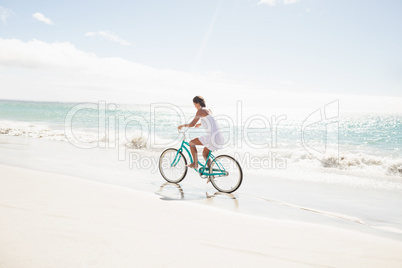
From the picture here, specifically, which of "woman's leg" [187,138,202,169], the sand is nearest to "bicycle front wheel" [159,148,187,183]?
"woman's leg" [187,138,202,169]

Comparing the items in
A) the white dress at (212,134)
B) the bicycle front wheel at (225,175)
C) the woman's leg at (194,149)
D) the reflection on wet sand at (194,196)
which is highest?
the white dress at (212,134)

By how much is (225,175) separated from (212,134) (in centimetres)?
115

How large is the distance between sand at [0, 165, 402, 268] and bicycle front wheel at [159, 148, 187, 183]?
7.64 feet

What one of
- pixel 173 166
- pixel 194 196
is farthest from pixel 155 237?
pixel 173 166

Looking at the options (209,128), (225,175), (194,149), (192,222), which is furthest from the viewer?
(194,149)

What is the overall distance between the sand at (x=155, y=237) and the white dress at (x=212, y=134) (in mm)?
1905

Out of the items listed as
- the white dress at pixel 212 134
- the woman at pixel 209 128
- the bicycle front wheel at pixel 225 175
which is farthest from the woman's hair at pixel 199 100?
the bicycle front wheel at pixel 225 175

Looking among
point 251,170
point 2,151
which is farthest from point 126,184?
point 2,151

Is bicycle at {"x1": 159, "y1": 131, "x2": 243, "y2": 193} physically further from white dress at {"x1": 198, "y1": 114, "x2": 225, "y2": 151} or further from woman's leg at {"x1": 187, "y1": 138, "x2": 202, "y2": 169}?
white dress at {"x1": 198, "y1": 114, "x2": 225, "y2": 151}

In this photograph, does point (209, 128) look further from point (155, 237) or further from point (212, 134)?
point (155, 237)

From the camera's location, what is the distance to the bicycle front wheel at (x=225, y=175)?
6.74 metres

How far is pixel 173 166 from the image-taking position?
24.9 feet

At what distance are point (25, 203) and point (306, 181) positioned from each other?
290 inches

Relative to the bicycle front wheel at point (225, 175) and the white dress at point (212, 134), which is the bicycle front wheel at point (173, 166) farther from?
the white dress at point (212, 134)
